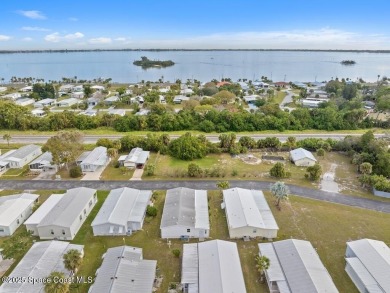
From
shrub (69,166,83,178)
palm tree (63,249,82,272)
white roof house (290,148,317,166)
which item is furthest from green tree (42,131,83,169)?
white roof house (290,148,317,166)

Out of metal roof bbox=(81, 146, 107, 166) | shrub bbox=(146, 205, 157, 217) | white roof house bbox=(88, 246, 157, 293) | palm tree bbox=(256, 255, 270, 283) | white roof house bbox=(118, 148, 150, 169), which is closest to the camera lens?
white roof house bbox=(88, 246, 157, 293)

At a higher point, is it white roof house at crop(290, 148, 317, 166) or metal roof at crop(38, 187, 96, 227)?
metal roof at crop(38, 187, 96, 227)

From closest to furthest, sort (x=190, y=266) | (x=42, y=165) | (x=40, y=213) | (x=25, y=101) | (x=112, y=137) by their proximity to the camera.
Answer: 1. (x=190, y=266)
2. (x=40, y=213)
3. (x=42, y=165)
4. (x=112, y=137)
5. (x=25, y=101)

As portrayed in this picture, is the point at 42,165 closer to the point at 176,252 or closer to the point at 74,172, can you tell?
the point at 74,172

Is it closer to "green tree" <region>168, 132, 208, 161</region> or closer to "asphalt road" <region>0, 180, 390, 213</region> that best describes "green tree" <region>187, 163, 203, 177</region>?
"asphalt road" <region>0, 180, 390, 213</region>

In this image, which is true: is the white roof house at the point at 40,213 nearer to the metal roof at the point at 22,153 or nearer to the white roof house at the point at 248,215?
the metal roof at the point at 22,153

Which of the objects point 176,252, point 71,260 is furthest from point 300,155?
point 71,260
